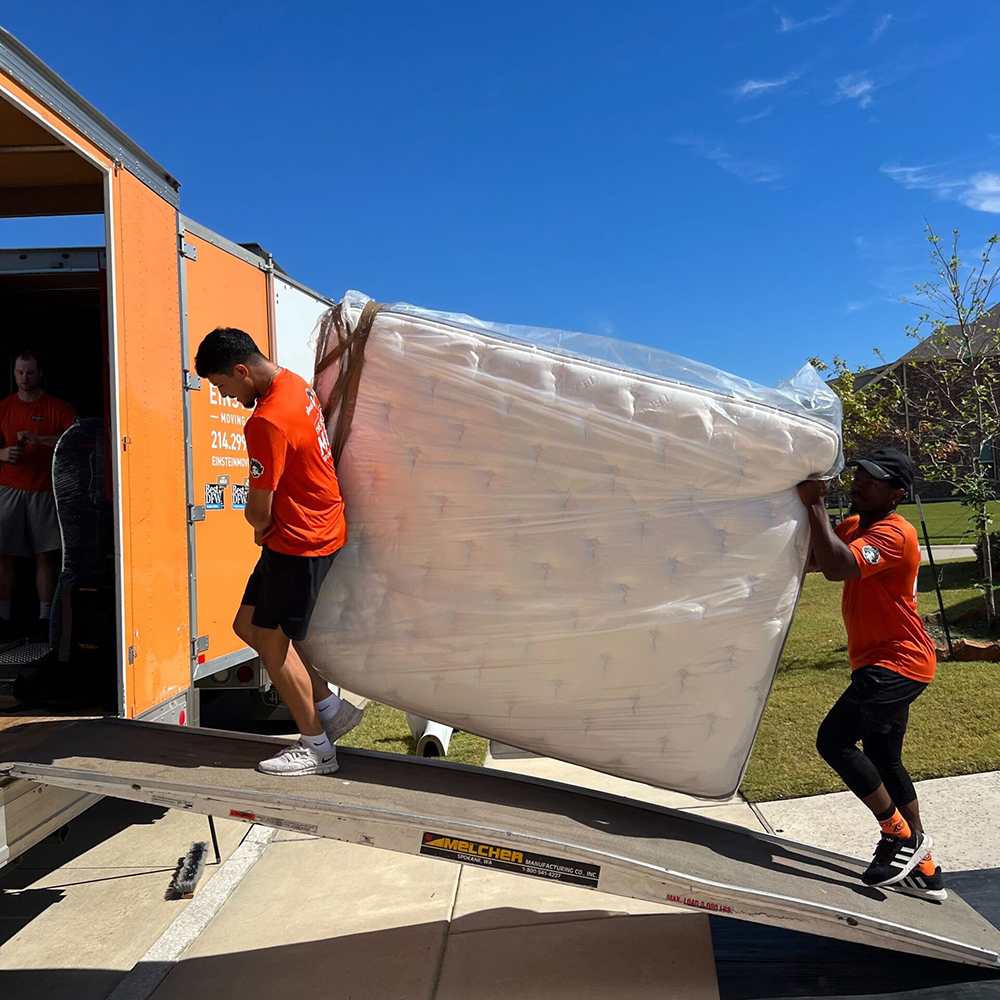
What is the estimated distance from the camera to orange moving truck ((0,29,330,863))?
3984 millimetres

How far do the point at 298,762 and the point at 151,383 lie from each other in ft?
6.52

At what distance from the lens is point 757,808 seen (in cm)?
548

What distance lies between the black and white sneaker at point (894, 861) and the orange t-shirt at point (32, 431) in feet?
16.3

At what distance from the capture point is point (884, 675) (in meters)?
3.57

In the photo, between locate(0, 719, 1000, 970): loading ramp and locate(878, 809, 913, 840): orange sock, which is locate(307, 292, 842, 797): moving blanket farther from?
locate(878, 809, 913, 840): orange sock

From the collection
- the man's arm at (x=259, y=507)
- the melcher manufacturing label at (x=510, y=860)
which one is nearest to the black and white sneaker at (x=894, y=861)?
the melcher manufacturing label at (x=510, y=860)

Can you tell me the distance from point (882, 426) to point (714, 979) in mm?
9220

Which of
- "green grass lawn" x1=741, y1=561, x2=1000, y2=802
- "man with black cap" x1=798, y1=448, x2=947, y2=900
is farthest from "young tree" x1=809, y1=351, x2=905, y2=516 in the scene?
"man with black cap" x1=798, y1=448, x2=947, y2=900

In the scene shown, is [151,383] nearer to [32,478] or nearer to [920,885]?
[32,478]

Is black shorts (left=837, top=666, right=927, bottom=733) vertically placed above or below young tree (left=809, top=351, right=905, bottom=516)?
below

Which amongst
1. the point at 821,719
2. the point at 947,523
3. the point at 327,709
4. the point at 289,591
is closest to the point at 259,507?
the point at 289,591

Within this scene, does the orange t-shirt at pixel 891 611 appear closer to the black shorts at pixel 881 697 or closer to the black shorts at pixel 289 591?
the black shorts at pixel 881 697

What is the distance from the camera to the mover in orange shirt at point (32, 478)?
5562 millimetres

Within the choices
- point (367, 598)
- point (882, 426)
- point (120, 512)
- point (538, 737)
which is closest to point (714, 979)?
point (538, 737)
